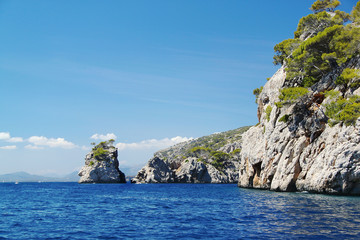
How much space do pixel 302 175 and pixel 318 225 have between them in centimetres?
2867

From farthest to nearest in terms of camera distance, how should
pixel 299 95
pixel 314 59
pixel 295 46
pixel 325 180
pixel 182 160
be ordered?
1. pixel 182 160
2. pixel 295 46
3. pixel 314 59
4. pixel 299 95
5. pixel 325 180

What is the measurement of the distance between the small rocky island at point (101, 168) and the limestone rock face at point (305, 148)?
7582 cm

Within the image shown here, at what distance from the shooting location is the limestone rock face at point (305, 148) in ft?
122

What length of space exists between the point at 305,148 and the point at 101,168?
320ft

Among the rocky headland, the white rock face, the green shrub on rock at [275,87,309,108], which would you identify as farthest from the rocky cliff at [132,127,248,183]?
the green shrub on rock at [275,87,309,108]

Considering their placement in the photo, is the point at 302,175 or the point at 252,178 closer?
the point at 302,175

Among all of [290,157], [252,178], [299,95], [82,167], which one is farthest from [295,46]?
[82,167]

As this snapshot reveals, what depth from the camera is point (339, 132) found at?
39938 millimetres

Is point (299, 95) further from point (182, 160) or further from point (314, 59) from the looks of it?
point (182, 160)

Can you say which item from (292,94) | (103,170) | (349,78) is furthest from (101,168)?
(349,78)

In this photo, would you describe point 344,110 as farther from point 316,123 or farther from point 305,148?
point 305,148

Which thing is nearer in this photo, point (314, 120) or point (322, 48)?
point (314, 120)

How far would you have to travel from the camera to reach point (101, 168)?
124 m

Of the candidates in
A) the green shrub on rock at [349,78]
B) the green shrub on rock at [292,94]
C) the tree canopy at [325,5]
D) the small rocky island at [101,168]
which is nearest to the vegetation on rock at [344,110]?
the green shrub on rock at [349,78]
